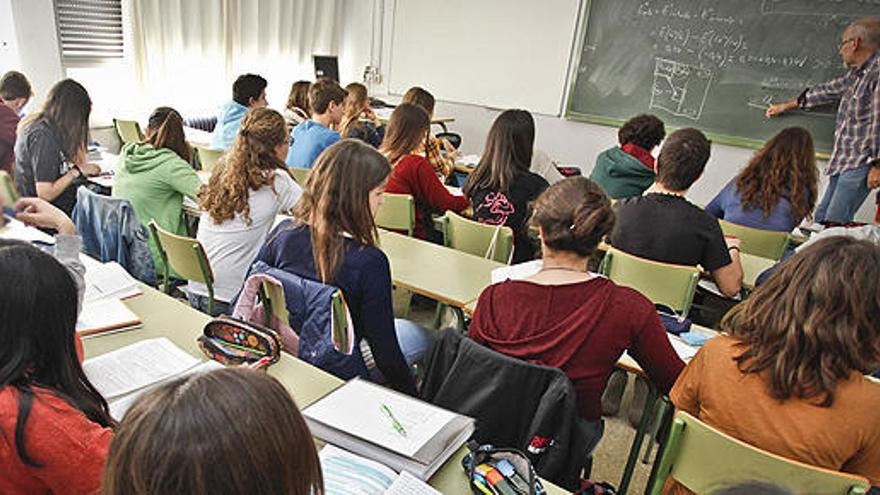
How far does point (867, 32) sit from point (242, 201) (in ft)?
15.2

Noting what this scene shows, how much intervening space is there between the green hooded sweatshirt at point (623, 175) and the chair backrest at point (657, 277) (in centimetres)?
139

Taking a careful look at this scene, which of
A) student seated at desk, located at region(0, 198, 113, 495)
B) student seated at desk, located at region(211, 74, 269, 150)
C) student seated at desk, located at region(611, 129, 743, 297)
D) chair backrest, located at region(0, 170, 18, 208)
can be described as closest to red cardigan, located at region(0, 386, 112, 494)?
student seated at desk, located at region(0, 198, 113, 495)

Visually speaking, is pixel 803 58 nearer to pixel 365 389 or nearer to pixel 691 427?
pixel 691 427

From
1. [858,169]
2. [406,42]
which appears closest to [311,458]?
[858,169]

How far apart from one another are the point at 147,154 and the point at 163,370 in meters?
1.76

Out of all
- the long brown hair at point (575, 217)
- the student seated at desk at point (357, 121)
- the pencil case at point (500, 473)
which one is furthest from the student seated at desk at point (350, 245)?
the student seated at desk at point (357, 121)

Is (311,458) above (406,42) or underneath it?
underneath

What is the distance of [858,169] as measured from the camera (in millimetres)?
4312

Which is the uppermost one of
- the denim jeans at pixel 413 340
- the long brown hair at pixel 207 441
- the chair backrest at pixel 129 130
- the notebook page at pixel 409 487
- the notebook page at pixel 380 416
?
the long brown hair at pixel 207 441

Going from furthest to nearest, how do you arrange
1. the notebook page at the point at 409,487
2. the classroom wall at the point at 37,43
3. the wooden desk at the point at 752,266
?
the classroom wall at the point at 37,43 < the wooden desk at the point at 752,266 < the notebook page at the point at 409,487

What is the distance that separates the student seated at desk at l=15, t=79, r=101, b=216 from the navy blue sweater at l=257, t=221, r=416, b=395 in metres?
1.81

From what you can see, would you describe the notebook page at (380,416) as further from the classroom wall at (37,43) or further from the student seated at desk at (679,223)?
the classroom wall at (37,43)

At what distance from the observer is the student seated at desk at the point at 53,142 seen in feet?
9.30

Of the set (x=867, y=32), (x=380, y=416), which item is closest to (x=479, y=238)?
(x=380, y=416)
